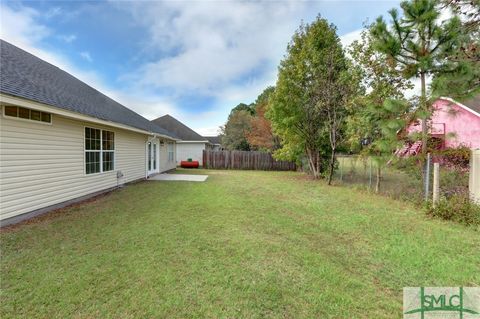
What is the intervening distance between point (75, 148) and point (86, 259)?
15.8 ft

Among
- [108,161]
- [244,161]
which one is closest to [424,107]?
[108,161]

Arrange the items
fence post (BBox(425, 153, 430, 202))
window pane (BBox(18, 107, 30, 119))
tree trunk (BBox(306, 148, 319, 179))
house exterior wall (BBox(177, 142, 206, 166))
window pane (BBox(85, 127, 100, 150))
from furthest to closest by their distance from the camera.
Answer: house exterior wall (BBox(177, 142, 206, 166)) < tree trunk (BBox(306, 148, 319, 179)) < window pane (BBox(85, 127, 100, 150)) < fence post (BBox(425, 153, 430, 202)) < window pane (BBox(18, 107, 30, 119))

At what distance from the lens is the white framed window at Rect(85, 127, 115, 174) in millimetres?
7543

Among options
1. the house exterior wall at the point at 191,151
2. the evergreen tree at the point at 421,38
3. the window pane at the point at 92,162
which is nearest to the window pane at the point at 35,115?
the window pane at the point at 92,162

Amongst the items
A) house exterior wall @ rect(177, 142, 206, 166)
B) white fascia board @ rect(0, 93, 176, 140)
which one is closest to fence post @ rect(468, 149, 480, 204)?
white fascia board @ rect(0, 93, 176, 140)

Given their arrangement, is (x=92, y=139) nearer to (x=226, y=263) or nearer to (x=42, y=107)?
(x=42, y=107)

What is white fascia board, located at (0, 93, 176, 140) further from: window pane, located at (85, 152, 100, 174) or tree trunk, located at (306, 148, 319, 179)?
tree trunk, located at (306, 148, 319, 179)

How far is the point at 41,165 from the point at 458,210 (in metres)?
9.96

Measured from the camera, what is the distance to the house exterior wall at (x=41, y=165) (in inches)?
187

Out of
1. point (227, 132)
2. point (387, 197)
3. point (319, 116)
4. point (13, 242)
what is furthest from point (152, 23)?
point (227, 132)

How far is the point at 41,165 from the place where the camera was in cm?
561

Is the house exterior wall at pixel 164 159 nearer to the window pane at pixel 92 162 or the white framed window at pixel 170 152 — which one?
the white framed window at pixel 170 152

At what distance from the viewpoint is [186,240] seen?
4.02 m

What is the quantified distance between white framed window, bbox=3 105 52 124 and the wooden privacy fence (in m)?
13.7
